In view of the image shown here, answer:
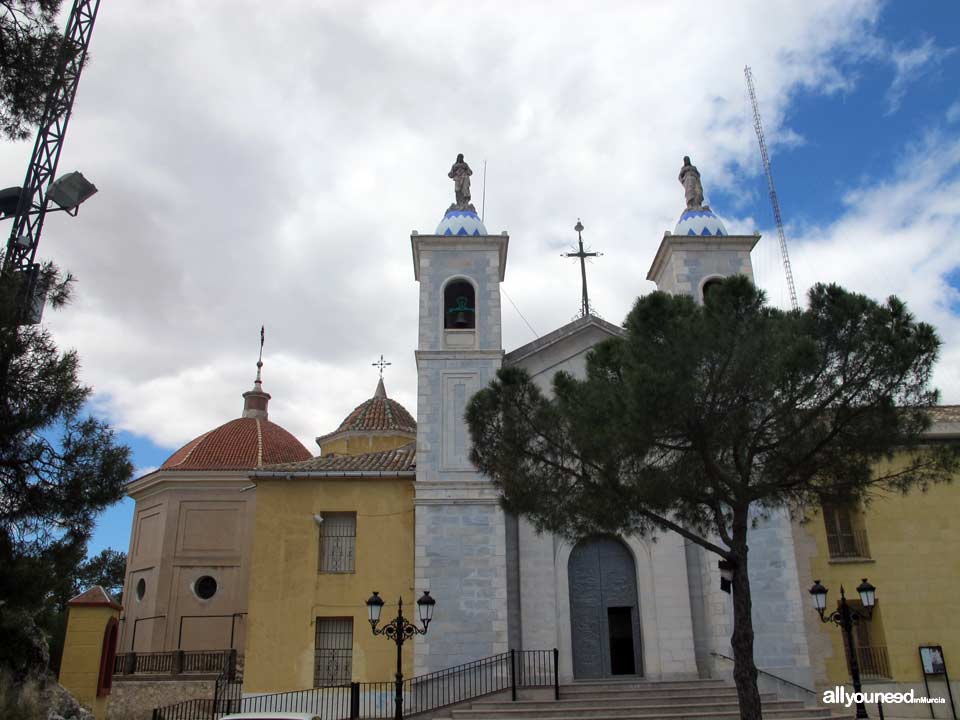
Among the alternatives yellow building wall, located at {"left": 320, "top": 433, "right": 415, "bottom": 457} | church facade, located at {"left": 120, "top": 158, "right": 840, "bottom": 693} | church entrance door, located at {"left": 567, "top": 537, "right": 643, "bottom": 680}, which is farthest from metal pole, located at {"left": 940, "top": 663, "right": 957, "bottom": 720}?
yellow building wall, located at {"left": 320, "top": 433, "right": 415, "bottom": 457}

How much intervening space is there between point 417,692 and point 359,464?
5.45m

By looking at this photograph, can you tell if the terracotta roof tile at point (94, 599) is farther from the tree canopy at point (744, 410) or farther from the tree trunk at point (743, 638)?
the tree trunk at point (743, 638)

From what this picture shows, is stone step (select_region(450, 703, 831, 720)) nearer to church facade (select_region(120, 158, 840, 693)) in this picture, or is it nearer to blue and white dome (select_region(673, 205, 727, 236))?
church facade (select_region(120, 158, 840, 693))

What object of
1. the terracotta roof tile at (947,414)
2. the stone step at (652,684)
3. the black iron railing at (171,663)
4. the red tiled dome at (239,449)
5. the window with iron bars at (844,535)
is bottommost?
the stone step at (652,684)

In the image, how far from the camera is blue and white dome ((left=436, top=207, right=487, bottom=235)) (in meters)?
22.5

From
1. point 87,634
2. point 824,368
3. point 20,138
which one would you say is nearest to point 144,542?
point 87,634

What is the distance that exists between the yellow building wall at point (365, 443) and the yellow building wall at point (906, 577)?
13628 mm

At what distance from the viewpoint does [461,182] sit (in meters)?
23.5

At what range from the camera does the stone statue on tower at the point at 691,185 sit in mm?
23281

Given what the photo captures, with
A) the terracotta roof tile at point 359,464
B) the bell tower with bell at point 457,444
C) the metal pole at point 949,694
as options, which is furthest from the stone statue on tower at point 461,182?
the metal pole at point 949,694

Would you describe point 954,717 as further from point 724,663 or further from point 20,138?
point 20,138

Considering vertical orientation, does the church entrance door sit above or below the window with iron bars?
below

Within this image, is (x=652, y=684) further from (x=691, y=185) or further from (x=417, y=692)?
(x=691, y=185)

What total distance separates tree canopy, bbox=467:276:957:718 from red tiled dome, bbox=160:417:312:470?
17668 millimetres
